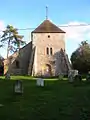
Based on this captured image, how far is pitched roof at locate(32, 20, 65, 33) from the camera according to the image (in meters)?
69.5

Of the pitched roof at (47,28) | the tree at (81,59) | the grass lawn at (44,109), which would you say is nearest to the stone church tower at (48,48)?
the pitched roof at (47,28)

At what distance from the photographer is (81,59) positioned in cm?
6688

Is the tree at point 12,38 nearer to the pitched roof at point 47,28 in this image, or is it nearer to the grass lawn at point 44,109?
→ the pitched roof at point 47,28

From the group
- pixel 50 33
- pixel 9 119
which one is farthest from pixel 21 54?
pixel 9 119

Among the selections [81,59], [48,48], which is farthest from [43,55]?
[81,59]

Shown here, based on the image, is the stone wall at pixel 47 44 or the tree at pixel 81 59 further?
the stone wall at pixel 47 44

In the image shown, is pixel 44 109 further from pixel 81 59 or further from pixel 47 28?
pixel 47 28

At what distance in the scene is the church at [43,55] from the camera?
6769cm

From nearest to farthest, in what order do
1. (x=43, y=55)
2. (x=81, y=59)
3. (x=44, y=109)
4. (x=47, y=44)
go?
1. (x=44, y=109)
2. (x=81, y=59)
3. (x=43, y=55)
4. (x=47, y=44)

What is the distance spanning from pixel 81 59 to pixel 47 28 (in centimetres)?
1017

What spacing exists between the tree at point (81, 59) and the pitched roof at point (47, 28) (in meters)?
6.33

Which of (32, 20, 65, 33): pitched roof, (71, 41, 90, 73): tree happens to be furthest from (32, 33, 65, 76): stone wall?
(71, 41, 90, 73): tree

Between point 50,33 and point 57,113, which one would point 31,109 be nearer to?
point 57,113

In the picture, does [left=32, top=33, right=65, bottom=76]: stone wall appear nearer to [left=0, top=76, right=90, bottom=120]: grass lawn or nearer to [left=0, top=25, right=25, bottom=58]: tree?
[left=0, top=25, right=25, bottom=58]: tree
